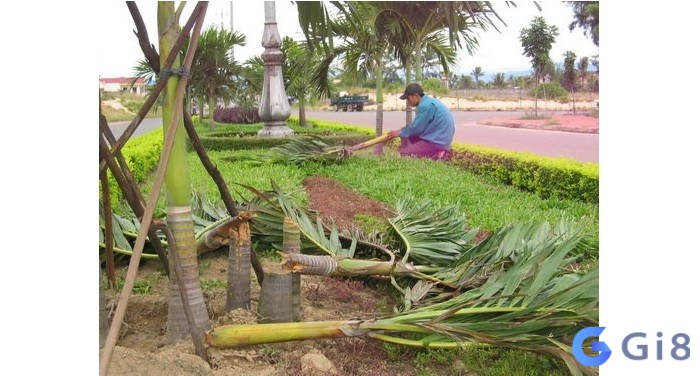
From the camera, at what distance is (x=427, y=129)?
6.66 m

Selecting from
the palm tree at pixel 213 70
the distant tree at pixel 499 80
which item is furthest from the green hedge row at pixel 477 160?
the distant tree at pixel 499 80

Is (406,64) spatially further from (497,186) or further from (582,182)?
(582,182)

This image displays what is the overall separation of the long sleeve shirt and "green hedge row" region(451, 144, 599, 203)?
0.97 feet

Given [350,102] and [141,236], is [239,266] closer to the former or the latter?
[141,236]

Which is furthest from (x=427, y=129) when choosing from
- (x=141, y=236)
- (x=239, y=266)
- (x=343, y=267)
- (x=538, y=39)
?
(x=141, y=236)

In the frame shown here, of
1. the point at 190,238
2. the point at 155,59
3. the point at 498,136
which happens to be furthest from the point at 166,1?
the point at 498,136

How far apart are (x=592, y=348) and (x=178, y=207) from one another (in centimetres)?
129

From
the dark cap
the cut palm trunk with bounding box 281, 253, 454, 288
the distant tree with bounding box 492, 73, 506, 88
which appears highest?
the dark cap

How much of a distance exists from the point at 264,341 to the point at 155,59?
93cm

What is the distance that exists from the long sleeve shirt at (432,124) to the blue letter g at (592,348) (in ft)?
15.6

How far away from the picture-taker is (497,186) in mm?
6090

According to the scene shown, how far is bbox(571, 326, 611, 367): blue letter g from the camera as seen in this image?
176 centimetres

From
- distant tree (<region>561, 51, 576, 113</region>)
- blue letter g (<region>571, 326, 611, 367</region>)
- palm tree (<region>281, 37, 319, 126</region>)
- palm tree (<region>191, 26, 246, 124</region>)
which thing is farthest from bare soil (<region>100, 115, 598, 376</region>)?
palm tree (<region>281, 37, 319, 126</region>)

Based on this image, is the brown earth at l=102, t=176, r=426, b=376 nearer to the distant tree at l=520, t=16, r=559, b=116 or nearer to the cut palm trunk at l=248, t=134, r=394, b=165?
the distant tree at l=520, t=16, r=559, b=116
